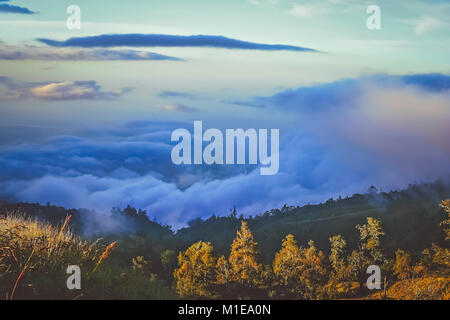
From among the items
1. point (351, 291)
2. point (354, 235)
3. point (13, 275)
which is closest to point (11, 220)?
point (13, 275)

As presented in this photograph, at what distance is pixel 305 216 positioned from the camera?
24.3 m

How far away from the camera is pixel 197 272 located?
16266 mm

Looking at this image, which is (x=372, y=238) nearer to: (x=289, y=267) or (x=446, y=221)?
(x=446, y=221)

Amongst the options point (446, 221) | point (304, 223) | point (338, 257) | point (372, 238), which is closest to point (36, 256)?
point (338, 257)

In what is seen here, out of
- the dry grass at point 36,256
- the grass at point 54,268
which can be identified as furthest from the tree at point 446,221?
the dry grass at point 36,256

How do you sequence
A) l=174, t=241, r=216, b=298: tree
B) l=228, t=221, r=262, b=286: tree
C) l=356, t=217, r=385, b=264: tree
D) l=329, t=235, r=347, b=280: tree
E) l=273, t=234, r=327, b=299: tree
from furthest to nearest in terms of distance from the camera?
1. l=356, t=217, r=385, b=264: tree
2. l=329, t=235, r=347, b=280: tree
3. l=273, t=234, r=327, b=299: tree
4. l=228, t=221, r=262, b=286: tree
5. l=174, t=241, r=216, b=298: tree

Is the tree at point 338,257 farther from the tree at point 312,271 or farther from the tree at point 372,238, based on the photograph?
the tree at point 372,238

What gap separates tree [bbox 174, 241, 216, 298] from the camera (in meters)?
15.6

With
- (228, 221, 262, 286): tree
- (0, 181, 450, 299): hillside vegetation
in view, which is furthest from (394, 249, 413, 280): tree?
(228, 221, 262, 286): tree

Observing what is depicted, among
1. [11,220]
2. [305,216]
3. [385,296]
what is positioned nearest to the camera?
[11,220]

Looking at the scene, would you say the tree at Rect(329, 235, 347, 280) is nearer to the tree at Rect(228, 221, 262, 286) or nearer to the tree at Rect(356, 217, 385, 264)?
the tree at Rect(356, 217, 385, 264)

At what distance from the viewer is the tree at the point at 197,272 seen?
15.6 m
